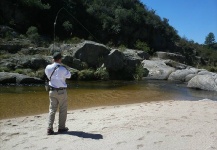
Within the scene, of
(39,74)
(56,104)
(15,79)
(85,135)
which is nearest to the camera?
(85,135)

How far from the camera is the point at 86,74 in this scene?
23062 millimetres

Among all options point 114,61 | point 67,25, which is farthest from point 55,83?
point 67,25

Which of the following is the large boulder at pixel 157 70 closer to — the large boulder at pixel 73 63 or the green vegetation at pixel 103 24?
the green vegetation at pixel 103 24

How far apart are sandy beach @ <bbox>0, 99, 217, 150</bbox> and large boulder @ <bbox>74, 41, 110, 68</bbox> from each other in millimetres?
15258

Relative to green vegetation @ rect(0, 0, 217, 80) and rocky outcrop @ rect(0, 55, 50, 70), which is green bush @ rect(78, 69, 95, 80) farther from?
green vegetation @ rect(0, 0, 217, 80)

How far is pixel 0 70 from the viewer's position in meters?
19.2

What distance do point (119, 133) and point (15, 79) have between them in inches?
493

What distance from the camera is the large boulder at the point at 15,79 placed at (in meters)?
17.6

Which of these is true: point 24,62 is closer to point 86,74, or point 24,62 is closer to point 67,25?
point 86,74

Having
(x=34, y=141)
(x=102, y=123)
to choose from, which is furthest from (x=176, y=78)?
(x=34, y=141)

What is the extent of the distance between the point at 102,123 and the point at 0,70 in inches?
519

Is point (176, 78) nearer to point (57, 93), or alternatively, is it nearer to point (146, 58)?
point (146, 58)

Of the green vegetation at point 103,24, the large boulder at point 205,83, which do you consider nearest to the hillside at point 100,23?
the green vegetation at point 103,24

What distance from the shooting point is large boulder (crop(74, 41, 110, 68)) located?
24.5 meters
